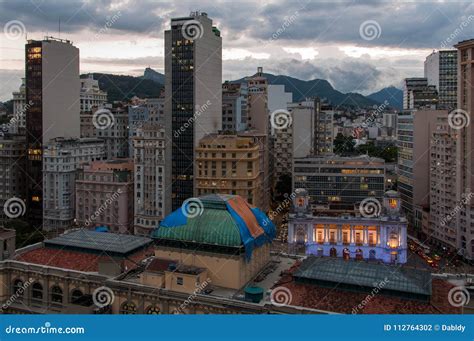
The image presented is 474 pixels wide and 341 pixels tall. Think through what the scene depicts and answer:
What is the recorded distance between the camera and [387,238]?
33531 mm

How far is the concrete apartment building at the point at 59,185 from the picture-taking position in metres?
41.2

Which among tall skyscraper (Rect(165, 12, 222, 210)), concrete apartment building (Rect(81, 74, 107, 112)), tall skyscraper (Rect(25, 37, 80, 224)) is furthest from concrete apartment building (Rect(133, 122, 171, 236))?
concrete apartment building (Rect(81, 74, 107, 112))

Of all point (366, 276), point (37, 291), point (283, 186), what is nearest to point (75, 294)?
point (37, 291)

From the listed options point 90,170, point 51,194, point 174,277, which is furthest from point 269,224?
point 51,194

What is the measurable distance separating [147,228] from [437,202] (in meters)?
21.6

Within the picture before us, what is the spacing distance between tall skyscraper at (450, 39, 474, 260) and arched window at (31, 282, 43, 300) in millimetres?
25995

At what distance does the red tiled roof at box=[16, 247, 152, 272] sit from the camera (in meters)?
20.4

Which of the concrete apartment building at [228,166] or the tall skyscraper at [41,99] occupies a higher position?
the tall skyscraper at [41,99]

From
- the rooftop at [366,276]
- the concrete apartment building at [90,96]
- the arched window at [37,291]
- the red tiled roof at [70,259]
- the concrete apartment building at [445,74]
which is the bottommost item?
the arched window at [37,291]

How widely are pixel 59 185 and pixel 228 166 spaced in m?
14.1

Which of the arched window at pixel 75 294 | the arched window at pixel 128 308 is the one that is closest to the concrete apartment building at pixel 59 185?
the arched window at pixel 75 294

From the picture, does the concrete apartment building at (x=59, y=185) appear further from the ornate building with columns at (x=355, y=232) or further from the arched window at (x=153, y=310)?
the arched window at (x=153, y=310)

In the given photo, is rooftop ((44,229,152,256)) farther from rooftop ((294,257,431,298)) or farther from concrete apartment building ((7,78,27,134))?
concrete apartment building ((7,78,27,134))

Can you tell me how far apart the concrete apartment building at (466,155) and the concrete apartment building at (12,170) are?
34.3 metres
